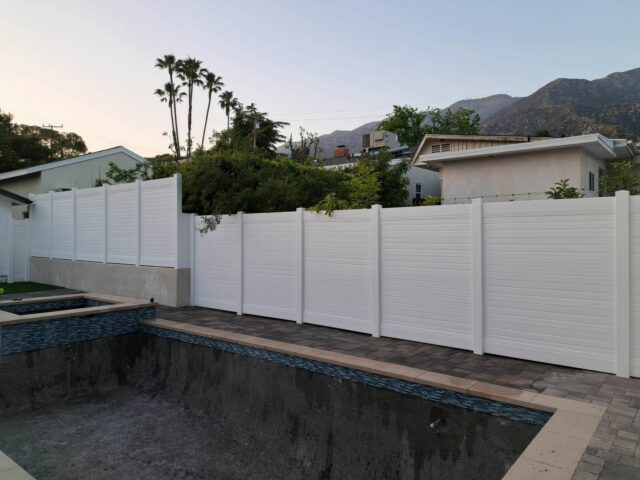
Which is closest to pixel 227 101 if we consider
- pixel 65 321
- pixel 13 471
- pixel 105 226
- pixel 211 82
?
pixel 211 82

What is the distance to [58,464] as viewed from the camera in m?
5.72

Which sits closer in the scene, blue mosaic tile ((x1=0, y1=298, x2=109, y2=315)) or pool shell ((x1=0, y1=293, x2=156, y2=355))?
pool shell ((x1=0, y1=293, x2=156, y2=355))

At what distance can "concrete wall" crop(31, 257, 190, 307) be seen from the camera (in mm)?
11242

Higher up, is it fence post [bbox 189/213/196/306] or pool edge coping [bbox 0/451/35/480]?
fence post [bbox 189/213/196/306]

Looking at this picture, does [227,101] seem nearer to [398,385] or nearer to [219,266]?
[219,266]

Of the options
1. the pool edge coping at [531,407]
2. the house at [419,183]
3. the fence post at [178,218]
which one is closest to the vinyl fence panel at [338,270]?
the pool edge coping at [531,407]

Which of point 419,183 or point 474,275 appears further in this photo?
point 419,183

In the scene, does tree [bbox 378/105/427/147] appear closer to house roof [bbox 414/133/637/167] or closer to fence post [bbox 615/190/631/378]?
house roof [bbox 414/133/637/167]

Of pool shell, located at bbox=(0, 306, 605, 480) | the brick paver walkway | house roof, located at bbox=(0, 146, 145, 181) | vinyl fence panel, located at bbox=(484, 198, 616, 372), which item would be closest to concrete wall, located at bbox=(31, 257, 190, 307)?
the brick paver walkway

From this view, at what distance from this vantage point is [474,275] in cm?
668

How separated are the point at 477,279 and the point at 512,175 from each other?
7782mm

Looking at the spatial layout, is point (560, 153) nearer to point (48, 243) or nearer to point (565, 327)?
point (565, 327)

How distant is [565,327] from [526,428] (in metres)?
2.06

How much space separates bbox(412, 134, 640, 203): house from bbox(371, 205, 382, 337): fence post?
261 inches
